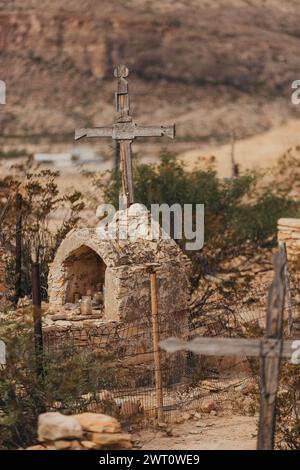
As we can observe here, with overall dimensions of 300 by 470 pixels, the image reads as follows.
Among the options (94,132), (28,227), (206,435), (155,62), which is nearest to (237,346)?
(206,435)

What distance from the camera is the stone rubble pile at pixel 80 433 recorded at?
318 inches

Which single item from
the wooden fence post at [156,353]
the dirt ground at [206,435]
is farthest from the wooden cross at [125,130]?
the dirt ground at [206,435]

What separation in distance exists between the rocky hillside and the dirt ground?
117 feet

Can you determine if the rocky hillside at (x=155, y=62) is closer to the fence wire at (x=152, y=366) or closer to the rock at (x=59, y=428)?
the fence wire at (x=152, y=366)

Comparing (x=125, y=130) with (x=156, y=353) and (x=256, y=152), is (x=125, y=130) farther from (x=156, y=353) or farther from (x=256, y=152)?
(x=256, y=152)

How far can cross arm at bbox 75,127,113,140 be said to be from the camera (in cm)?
1359

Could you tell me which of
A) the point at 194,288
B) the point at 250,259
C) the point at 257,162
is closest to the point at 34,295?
the point at 194,288

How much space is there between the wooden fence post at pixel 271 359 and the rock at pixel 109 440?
1.09m

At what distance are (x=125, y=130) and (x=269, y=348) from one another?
19.9ft

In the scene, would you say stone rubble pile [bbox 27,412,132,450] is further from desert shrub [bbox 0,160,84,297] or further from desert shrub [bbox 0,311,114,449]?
desert shrub [bbox 0,160,84,297]

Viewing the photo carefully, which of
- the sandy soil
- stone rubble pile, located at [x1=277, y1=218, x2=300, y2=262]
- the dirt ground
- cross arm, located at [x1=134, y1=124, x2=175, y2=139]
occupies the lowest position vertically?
the dirt ground

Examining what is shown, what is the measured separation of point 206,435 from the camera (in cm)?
1021

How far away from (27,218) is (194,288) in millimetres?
2590

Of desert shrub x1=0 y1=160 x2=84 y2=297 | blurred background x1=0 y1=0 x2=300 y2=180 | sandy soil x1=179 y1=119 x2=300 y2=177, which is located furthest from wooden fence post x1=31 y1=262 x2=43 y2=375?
blurred background x1=0 y1=0 x2=300 y2=180
